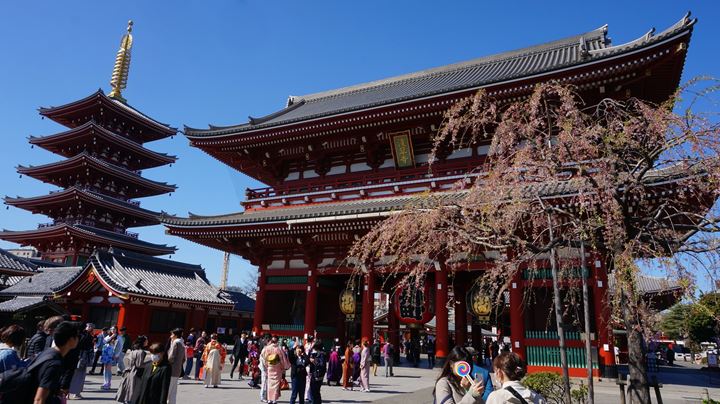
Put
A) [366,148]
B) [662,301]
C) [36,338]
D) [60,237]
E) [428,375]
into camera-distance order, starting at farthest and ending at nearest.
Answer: [60,237], [662,301], [366,148], [428,375], [36,338]

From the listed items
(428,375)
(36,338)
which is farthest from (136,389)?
(428,375)

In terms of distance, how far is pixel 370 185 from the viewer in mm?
17094

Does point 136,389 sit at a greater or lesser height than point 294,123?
lesser

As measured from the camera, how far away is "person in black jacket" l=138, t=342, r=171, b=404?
254 inches

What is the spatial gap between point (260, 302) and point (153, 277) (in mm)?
8123

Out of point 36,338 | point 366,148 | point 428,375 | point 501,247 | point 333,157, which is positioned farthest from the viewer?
point 333,157

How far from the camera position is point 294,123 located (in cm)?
1753

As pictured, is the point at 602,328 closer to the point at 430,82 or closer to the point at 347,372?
the point at 347,372

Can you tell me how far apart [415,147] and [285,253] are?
Answer: 22.8 feet

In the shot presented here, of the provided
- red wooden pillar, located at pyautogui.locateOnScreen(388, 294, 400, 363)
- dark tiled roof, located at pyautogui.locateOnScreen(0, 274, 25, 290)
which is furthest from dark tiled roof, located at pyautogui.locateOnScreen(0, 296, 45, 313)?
red wooden pillar, located at pyautogui.locateOnScreen(388, 294, 400, 363)

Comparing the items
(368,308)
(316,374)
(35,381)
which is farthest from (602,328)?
(35,381)

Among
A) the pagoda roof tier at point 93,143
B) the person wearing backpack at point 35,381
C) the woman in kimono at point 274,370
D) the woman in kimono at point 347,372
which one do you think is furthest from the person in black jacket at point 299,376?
the pagoda roof tier at point 93,143

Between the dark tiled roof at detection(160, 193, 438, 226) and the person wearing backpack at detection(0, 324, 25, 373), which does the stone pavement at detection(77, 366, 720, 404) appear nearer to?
the dark tiled roof at detection(160, 193, 438, 226)

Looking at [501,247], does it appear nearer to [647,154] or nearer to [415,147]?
[647,154]
